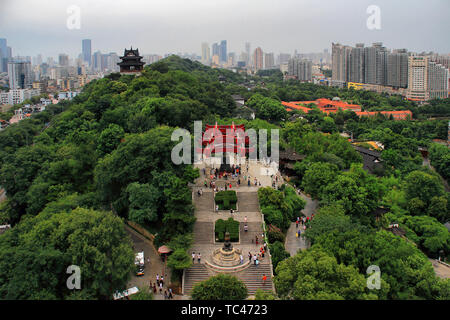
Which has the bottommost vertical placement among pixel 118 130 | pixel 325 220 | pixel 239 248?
pixel 239 248

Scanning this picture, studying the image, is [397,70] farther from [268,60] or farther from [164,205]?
[268,60]


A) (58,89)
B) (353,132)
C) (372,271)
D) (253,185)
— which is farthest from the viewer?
(58,89)

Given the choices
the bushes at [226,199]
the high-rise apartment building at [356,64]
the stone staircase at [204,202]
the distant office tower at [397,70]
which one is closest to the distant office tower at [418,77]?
the distant office tower at [397,70]

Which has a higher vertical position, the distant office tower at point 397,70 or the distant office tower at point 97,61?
the distant office tower at point 97,61

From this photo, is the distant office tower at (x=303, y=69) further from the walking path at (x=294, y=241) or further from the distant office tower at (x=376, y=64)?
the walking path at (x=294, y=241)
